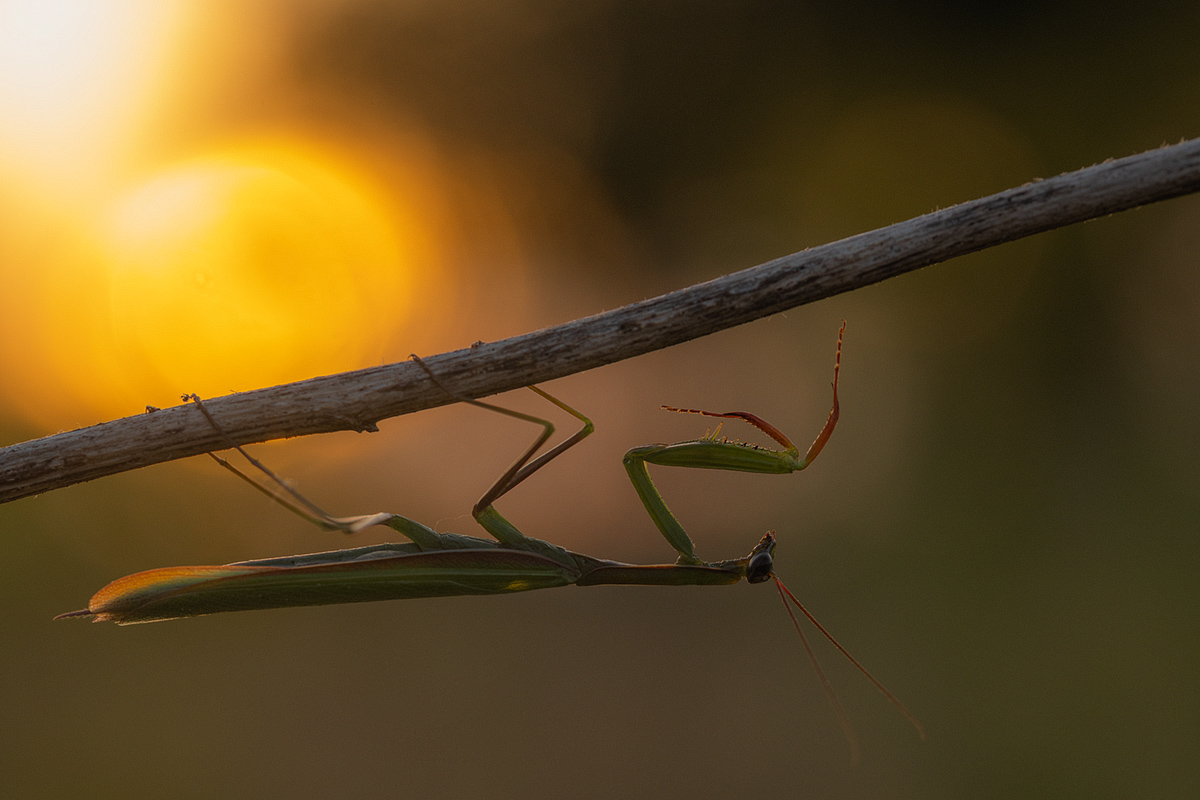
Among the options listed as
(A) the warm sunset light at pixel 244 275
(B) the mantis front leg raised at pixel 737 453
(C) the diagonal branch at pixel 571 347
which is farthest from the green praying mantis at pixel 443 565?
(A) the warm sunset light at pixel 244 275

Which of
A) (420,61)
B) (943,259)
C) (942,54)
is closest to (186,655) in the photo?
(420,61)

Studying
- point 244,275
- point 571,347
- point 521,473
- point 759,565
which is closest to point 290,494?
point 521,473

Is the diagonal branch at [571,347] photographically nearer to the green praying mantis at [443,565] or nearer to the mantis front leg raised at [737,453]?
the green praying mantis at [443,565]

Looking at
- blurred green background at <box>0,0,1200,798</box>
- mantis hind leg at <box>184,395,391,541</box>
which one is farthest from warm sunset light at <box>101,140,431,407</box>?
mantis hind leg at <box>184,395,391,541</box>

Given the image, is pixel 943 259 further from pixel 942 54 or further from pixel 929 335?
pixel 942 54

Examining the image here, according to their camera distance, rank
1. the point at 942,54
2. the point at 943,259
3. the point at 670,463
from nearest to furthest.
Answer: the point at 943,259 → the point at 670,463 → the point at 942,54

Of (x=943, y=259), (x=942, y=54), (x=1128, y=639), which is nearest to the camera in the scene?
(x=943, y=259)

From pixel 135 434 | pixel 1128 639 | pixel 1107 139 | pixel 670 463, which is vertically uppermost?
pixel 1107 139
